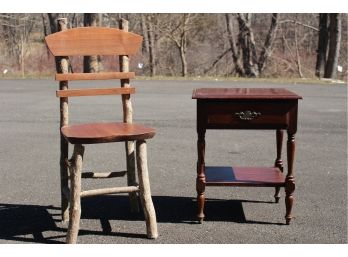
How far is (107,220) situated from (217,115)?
1.17 m

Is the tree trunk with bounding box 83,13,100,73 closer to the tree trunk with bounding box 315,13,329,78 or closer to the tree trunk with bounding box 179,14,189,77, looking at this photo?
the tree trunk with bounding box 179,14,189,77

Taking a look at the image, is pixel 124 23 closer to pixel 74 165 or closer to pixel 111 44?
pixel 111 44

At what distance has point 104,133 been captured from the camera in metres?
3.21

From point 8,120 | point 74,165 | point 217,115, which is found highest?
point 217,115

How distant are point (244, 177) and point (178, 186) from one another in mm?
927

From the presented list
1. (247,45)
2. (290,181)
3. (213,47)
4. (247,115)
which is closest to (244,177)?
(290,181)

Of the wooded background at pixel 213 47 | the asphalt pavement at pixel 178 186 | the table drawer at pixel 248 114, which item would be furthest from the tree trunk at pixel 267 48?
the table drawer at pixel 248 114

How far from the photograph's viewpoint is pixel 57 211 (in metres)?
3.92

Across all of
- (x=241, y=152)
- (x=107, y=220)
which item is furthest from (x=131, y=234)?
(x=241, y=152)

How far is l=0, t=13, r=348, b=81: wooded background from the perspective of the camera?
21109mm

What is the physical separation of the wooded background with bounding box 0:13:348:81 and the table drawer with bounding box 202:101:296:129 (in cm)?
1653

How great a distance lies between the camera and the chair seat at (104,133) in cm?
309

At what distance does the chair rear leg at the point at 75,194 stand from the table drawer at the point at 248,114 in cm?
93

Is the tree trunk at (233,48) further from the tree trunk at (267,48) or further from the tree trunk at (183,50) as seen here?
the tree trunk at (183,50)
